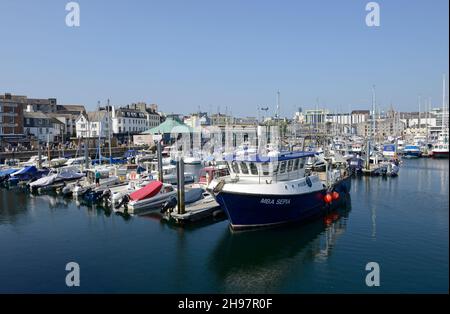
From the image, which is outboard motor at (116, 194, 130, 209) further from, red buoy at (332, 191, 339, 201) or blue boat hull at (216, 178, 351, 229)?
red buoy at (332, 191, 339, 201)

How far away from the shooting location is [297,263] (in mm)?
22984

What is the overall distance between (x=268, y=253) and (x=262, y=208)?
4.38 meters

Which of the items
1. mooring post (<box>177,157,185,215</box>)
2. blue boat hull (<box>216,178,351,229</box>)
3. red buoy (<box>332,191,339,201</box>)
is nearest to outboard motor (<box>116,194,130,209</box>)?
mooring post (<box>177,157,185,215</box>)

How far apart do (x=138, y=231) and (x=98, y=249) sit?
4.43 meters

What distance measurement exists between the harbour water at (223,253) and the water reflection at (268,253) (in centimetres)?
6

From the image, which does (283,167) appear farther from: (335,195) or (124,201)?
(124,201)

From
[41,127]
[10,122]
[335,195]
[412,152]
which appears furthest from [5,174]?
[412,152]

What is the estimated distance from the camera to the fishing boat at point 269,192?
27.8m

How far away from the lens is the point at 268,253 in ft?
80.3

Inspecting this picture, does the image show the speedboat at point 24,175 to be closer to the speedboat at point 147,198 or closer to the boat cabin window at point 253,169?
the speedboat at point 147,198

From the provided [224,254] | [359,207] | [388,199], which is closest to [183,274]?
[224,254]

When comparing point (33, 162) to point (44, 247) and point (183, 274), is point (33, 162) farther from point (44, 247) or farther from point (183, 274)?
point (183, 274)

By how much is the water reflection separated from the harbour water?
0.06 metres
